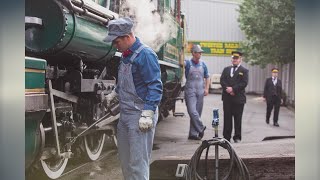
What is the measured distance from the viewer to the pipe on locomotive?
3.22 metres

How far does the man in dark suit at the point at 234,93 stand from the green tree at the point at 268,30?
95 millimetres

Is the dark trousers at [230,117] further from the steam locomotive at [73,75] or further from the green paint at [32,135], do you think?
the green paint at [32,135]

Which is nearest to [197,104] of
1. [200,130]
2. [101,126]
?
[200,130]

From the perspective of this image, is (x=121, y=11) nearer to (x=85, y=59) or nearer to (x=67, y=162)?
(x=85, y=59)

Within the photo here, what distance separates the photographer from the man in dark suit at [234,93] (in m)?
3.49

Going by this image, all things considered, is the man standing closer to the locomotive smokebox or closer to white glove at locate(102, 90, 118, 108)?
white glove at locate(102, 90, 118, 108)

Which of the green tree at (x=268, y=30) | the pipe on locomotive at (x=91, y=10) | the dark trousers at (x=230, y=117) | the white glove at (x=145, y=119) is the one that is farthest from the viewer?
the dark trousers at (x=230, y=117)

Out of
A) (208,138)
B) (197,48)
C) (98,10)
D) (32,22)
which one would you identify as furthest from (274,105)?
(32,22)

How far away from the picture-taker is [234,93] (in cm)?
359

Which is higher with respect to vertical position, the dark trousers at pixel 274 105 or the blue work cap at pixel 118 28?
the blue work cap at pixel 118 28

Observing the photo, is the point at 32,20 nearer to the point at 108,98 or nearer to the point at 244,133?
the point at 108,98

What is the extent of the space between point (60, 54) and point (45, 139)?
21.7 inches

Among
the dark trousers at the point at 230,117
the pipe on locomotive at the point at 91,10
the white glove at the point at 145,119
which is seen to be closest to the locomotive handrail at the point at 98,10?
the pipe on locomotive at the point at 91,10
